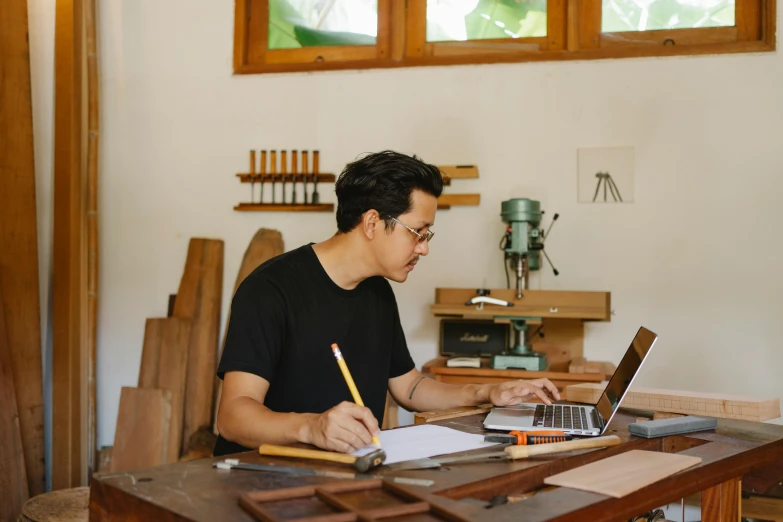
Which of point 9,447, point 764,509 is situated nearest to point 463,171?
point 764,509

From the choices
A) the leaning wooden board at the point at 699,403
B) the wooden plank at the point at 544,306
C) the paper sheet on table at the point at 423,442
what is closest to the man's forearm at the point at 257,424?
the paper sheet on table at the point at 423,442

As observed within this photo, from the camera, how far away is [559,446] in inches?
60.9

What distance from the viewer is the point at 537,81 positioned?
400cm

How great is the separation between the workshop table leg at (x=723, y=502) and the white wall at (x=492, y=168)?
7.05 ft

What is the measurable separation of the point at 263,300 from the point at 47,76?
3007mm

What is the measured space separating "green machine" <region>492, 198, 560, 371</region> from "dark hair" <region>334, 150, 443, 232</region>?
1493 millimetres

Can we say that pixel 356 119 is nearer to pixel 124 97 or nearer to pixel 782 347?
pixel 124 97

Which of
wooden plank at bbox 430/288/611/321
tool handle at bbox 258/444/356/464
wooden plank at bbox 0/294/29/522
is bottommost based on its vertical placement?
wooden plank at bbox 0/294/29/522

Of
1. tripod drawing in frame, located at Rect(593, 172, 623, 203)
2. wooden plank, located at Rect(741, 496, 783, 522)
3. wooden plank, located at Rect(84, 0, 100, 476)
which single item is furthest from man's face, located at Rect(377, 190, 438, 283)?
wooden plank, located at Rect(84, 0, 100, 476)

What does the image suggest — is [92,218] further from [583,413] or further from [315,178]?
[583,413]

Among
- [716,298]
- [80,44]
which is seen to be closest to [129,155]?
[80,44]

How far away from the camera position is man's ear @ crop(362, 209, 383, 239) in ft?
6.94

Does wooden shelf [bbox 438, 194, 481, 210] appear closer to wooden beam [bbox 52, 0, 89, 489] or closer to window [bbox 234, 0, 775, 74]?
window [bbox 234, 0, 775, 74]

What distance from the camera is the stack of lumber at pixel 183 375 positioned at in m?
3.76
